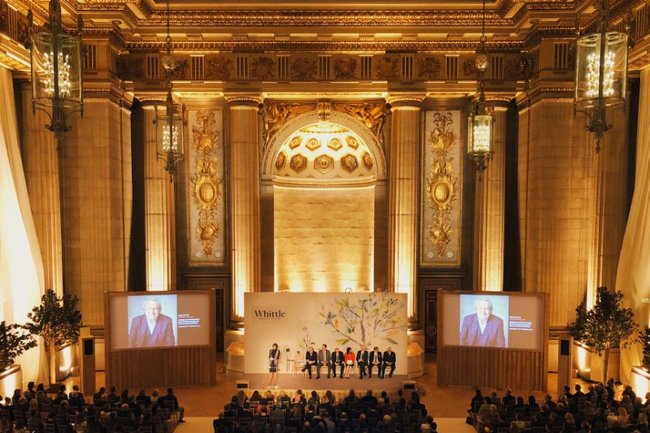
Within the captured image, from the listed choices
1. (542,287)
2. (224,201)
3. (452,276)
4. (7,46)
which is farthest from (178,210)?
(542,287)

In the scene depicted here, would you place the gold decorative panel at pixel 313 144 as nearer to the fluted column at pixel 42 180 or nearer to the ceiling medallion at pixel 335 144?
the ceiling medallion at pixel 335 144

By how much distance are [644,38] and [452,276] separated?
848 centimetres

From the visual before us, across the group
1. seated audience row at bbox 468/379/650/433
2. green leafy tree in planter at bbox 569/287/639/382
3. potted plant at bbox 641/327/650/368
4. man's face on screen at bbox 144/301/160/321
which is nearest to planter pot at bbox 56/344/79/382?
man's face on screen at bbox 144/301/160/321

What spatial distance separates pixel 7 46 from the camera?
10.6 m

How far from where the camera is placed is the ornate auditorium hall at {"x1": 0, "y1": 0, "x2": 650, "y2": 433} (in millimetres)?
11445

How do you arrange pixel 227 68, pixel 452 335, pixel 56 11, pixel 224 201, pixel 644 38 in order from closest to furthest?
pixel 56 11
pixel 644 38
pixel 452 335
pixel 227 68
pixel 224 201

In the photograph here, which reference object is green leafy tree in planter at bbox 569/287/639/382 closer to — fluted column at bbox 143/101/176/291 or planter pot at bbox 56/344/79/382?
fluted column at bbox 143/101/176/291

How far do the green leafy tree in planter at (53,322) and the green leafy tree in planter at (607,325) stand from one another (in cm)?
1264

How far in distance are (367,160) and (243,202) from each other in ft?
15.2

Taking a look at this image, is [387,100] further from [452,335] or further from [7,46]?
[7,46]

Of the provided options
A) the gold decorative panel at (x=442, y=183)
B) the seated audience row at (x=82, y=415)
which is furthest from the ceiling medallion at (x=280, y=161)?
the seated audience row at (x=82, y=415)

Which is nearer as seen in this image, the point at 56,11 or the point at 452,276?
the point at 56,11

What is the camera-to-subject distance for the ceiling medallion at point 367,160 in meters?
16.9

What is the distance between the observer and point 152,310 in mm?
12805
